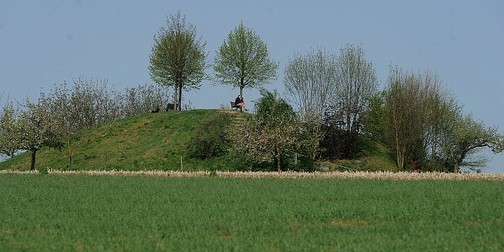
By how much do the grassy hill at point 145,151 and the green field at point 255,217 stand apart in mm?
19963

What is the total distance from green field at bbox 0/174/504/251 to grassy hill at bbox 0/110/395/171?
786 inches

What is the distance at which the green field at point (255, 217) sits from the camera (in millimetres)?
19734

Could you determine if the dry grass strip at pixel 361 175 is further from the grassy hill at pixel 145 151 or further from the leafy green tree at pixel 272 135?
the grassy hill at pixel 145 151

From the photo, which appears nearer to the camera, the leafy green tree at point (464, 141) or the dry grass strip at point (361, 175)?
the dry grass strip at point (361, 175)

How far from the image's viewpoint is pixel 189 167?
194ft

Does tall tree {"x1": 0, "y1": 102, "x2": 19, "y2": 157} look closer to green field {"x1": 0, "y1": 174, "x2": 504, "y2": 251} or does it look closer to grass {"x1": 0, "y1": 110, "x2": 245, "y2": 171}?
grass {"x1": 0, "y1": 110, "x2": 245, "y2": 171}

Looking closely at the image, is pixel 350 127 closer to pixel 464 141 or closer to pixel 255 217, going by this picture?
pixel 464 141

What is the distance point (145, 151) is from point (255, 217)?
3939 cm

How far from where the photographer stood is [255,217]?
2545 centimetres

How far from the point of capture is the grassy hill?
60.6 meters

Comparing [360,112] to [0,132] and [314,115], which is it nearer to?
[314,115]

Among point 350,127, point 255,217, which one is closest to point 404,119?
point 350,127

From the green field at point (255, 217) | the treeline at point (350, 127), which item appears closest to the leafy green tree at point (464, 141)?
the treeline at point (350, 127)

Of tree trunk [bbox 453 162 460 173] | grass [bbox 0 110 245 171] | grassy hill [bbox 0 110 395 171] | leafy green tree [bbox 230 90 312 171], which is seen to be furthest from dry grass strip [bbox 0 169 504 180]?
tree trunk [bbox 453 162 460 173]
